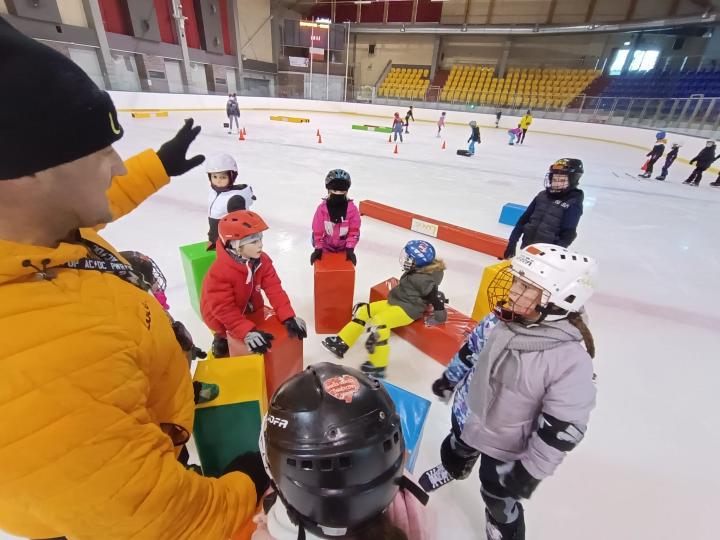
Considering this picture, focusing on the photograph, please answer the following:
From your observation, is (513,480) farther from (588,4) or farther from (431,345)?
(588,4)

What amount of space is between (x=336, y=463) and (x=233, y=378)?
0.81m

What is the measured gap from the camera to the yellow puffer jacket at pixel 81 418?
51cm

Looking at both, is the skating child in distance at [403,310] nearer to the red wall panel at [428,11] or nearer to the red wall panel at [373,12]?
the red wall panel at [428,11]

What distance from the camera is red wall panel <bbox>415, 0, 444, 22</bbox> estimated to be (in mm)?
22969

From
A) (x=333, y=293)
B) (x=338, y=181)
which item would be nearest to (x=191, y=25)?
(x=338, y=181)

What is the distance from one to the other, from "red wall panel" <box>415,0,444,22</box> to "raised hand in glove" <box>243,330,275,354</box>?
27.8m

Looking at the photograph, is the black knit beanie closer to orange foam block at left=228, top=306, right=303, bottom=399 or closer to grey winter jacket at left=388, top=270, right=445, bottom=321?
orange foam block at left=228, top=306, right=303, bottom=399

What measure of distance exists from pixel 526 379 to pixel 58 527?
1.22 meters

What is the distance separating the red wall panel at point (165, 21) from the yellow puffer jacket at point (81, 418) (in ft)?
70.2

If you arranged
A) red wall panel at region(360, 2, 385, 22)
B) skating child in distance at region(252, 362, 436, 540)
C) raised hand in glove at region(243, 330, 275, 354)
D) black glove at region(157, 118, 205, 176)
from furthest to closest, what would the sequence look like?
red wall panel at region(360, 2, 385, 22) → raised hand in glove at region(243, 330, 275, 354) → black glove at region(157, 118, 205, 176) → skating child in distance at region(252, 362, 436, 540)

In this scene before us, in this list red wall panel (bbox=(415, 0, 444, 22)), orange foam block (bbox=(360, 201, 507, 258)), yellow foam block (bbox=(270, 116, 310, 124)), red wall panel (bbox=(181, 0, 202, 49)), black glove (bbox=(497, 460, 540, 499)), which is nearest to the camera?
black glove (bbox=(497, 460, 540, 499))

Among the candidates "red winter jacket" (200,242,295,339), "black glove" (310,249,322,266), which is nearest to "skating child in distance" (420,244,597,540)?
"red winter jacket" (200,242,295,339)

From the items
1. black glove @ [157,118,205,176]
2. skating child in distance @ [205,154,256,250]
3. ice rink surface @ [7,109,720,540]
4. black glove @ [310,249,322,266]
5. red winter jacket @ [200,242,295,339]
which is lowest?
ice rink surface @ [7,109,720,540]

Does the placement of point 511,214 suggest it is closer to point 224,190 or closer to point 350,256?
point 350,256
